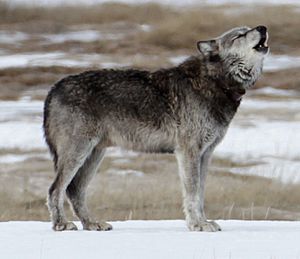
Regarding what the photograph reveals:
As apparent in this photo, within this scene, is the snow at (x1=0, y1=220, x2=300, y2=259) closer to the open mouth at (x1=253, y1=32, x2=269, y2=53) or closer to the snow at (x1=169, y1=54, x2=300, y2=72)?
the open mouth at (x1=253, y1=32, x2=269, y2=53)

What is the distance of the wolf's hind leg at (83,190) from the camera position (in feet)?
33.0

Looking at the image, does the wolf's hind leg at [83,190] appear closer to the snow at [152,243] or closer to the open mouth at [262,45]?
the snow at [152,243]

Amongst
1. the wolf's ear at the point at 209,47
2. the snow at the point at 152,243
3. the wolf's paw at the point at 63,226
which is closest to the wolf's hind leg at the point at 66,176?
the wolf's paw at the point at 63,226

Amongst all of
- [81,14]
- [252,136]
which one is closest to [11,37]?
[81,14]

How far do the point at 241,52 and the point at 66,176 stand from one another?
6.58 feet

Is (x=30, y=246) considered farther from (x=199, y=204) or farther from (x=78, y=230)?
(x=199, y=204)

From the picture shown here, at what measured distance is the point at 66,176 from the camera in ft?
32.3

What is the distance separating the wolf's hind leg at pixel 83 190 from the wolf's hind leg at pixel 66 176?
246 millimetres

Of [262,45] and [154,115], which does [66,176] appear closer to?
[154,115]

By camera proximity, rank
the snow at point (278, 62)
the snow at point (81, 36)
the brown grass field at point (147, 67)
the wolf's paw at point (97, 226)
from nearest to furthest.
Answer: the wolf's paw at point (97, 226) < the brown grass field at point (147, 67) < the snow at point (278, 62) < the snow at point (81, 36)

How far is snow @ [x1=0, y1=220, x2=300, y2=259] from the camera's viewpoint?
328 inches

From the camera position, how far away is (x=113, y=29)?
41781mm

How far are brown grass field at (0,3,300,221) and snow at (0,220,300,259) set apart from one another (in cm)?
428

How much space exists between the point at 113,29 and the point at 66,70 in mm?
8804
